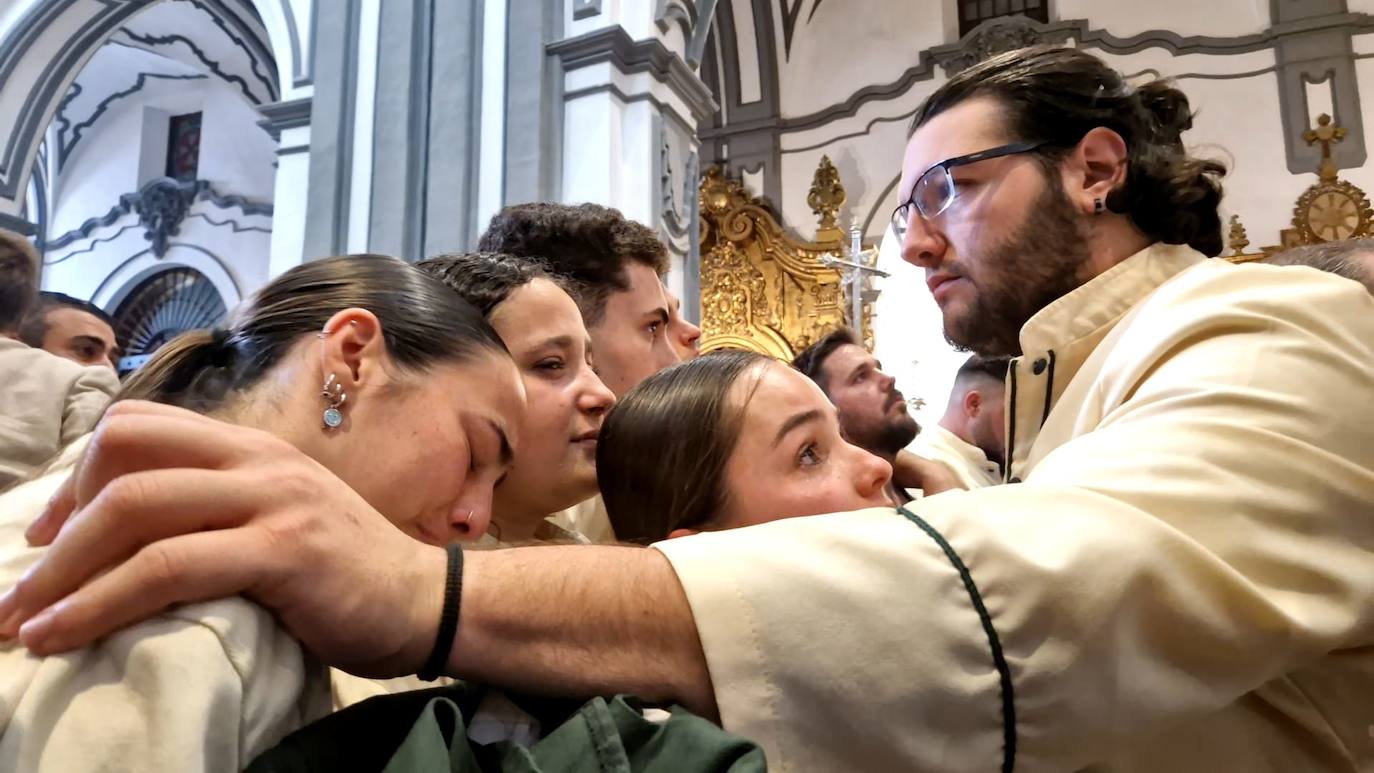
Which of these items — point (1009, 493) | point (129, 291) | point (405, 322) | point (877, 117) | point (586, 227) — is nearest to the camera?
point (1009, 493)

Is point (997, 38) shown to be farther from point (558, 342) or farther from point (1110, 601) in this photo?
point (1110, 601)

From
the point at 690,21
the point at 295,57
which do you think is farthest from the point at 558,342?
the point at 295,57

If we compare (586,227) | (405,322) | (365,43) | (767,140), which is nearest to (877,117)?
(767,140)

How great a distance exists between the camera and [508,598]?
0.75 meters

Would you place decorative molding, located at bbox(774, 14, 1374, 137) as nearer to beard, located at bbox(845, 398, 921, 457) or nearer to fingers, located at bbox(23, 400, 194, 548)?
beard, located at bbox(845, 398, 921, 457)

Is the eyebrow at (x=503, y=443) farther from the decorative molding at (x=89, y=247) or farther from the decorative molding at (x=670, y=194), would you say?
the decorative molding at (x=89, y=247)

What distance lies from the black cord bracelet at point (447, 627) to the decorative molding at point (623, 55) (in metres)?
2.87

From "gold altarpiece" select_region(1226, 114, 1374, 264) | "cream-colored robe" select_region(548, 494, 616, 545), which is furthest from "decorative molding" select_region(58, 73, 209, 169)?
"gold altarpiece" select_region(1226, 114, 1374, 264)

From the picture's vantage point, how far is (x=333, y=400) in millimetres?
912

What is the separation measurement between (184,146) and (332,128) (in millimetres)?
5500

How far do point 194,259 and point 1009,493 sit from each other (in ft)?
26.5

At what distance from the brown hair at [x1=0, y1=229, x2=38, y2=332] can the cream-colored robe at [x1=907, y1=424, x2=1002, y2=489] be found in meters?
2.46

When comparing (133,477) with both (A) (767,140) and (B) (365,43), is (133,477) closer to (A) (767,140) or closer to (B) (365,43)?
(B) (365,43)

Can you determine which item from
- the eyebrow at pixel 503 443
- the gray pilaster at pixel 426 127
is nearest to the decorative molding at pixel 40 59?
the gray pilaster at pixel 426 127
